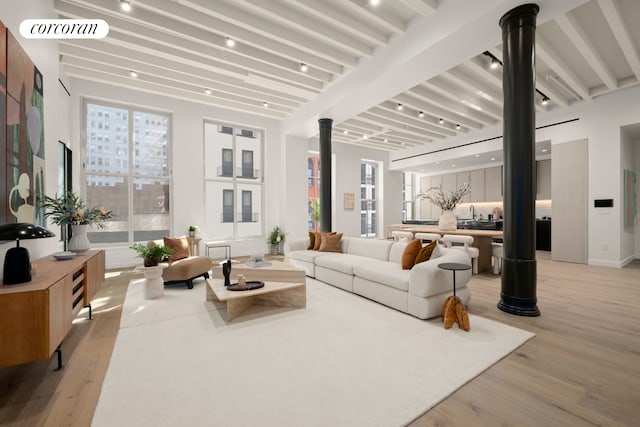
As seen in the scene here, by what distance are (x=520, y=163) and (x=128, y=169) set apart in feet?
23.6

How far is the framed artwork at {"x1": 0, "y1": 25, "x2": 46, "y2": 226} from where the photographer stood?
2396mm

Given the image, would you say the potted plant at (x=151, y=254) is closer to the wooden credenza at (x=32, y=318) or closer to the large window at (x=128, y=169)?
the wooden credenza at (x=32, y=318)

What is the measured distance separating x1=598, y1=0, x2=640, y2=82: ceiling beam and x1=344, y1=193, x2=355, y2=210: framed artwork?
23.5 feet

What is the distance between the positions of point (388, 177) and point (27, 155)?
34.4 feet

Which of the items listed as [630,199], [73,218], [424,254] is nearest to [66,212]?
[73,218]

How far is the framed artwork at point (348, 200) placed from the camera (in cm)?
1030

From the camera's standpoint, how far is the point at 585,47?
4.12 meters

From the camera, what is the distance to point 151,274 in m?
3.89

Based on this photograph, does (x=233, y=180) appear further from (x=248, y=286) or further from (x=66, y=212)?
(x=248, y=286)

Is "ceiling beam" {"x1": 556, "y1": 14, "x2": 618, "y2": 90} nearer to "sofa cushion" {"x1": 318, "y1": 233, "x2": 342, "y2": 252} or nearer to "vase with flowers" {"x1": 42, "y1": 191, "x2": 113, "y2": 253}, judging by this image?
"sofa cushion" {"x1": 318, "y1": 233, "x2": 342, "y2": 252}

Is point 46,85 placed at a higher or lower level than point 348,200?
higher

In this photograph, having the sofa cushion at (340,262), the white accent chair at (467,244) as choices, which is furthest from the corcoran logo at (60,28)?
the white accent chair at (467,244)

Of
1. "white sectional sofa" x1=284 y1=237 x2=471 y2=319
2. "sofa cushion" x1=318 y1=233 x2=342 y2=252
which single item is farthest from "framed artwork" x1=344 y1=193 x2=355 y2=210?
"white sectional sofa" x1=284 y1=237 x2=471 y2=319

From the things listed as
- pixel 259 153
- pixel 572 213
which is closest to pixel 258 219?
pixel 259 153
